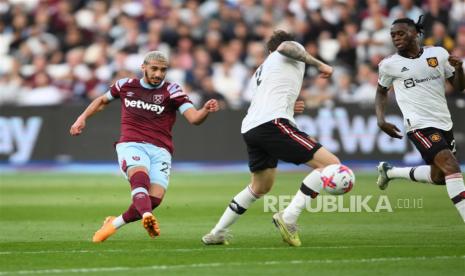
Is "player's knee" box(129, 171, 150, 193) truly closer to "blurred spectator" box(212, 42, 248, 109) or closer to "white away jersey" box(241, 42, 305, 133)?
"white away jersey" box(241, 42, 305, 133)

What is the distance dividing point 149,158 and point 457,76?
130 inches

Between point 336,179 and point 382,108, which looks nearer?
point 336,179

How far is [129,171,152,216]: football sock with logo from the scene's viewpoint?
417 inches

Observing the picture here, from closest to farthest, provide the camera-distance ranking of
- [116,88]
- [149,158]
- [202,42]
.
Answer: [149,158] → [116,88] → [202,42]

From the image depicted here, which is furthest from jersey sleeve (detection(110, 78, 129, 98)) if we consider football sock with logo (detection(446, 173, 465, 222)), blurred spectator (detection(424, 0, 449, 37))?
blurred spectator (detection(424, 0, 449, 37))

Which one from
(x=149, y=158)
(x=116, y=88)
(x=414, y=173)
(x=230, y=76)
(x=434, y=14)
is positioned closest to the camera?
(x=149, y=158)

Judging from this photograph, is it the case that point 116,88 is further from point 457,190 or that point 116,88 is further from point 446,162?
point 457,190

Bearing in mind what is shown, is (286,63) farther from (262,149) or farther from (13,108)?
(13,108)

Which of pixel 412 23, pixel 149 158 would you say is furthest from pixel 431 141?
pixel 149 158

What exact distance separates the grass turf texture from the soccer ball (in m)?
0.58

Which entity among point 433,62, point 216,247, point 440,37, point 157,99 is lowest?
point 440,37

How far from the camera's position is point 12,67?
83.4 feet

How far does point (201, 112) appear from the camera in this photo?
35.2 feet

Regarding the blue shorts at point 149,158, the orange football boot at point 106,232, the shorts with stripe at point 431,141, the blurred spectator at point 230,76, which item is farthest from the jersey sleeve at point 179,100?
the blurred spectator at point 230,76
